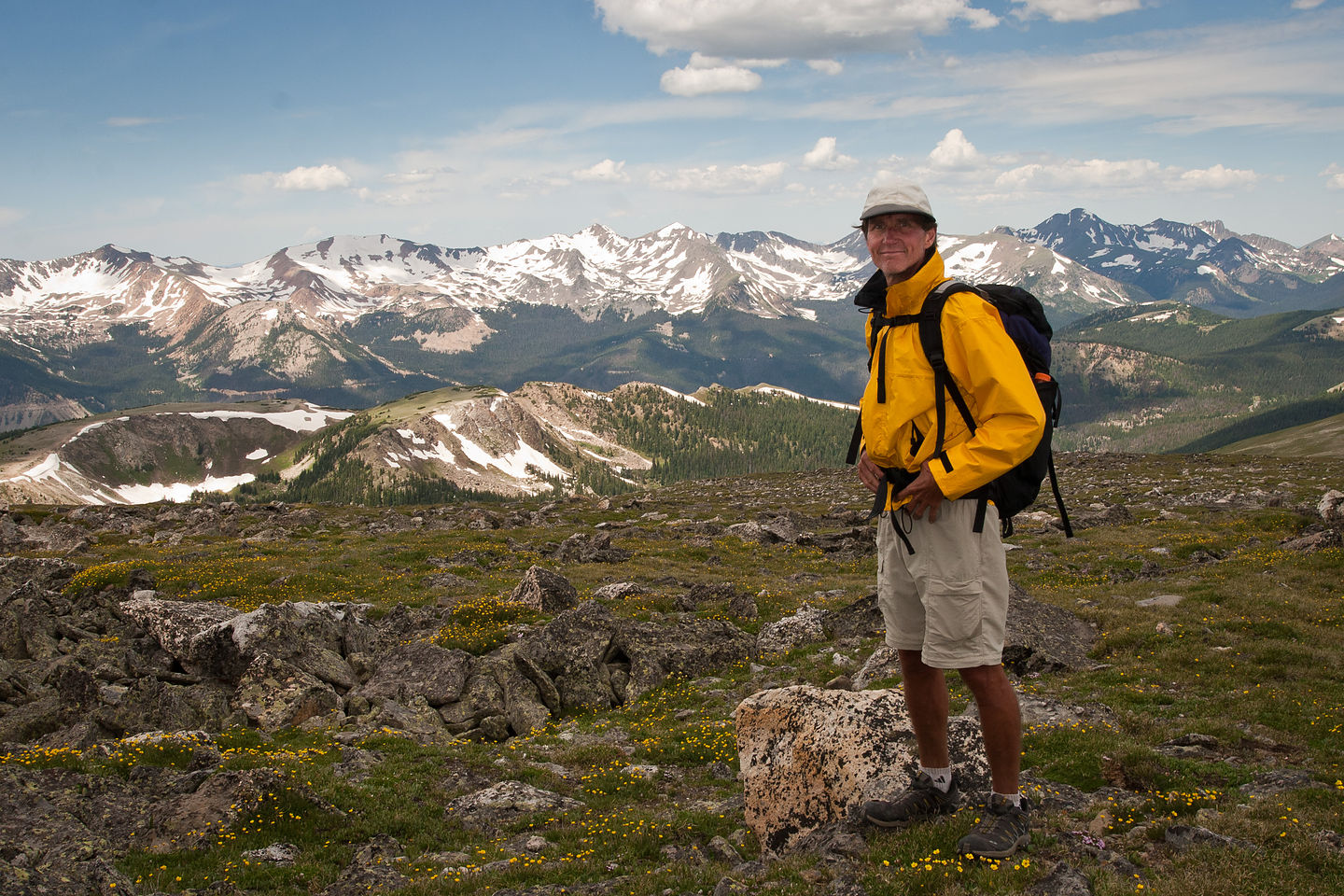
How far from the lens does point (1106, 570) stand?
32375 mm

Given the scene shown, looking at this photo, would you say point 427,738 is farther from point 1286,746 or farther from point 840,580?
point 840,580

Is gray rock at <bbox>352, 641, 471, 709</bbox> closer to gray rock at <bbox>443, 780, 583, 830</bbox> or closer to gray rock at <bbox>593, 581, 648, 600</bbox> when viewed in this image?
gray rock at <bbox>443, 780, 583, 830</bbox>

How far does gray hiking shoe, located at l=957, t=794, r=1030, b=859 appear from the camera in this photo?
8.34 m

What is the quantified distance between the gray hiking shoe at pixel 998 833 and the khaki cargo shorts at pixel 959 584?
183 centimetres

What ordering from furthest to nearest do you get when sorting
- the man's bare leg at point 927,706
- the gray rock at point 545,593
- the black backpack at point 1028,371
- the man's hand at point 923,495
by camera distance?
the gray rock at point 545,593, the man's bare leg at point 927,706, the black backpack at point 1028,371, the man's hand at point 923,495

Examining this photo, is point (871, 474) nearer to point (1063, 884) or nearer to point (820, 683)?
point (1063, 884)

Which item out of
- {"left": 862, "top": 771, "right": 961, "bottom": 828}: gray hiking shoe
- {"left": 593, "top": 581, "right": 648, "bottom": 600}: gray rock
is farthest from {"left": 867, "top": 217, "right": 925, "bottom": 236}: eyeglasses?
{"left": 593, "top": 581, "right": 648, "bottom": 600}: gray rock

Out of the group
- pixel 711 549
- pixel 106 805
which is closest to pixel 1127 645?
pixel 106 805

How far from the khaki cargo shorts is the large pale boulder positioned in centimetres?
268

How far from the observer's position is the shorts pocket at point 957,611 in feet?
27.1

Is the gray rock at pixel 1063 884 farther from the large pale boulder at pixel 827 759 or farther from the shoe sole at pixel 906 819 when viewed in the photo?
the large pale boulder at pixel 827 759

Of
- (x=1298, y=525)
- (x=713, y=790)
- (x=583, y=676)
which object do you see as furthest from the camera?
(x=1298, y=525)

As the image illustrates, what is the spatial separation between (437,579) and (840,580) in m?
19.4

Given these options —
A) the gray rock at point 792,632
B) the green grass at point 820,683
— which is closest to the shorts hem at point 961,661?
the green grass at point 820,683
